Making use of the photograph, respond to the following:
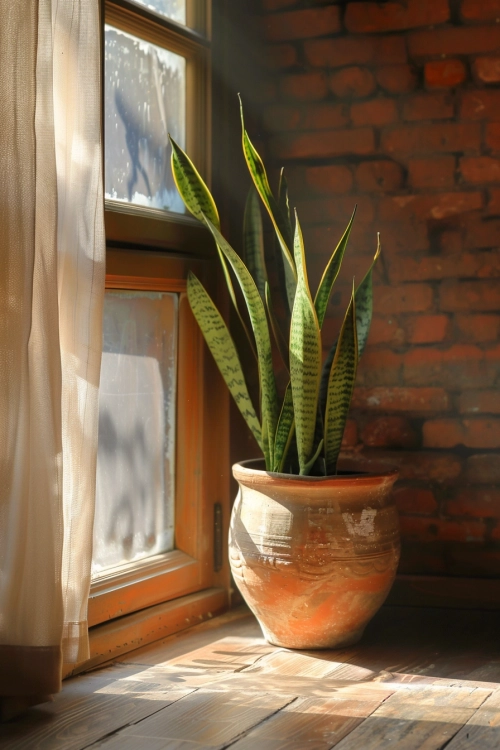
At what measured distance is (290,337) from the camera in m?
2.07

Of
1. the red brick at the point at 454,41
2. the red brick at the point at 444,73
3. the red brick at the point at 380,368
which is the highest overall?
the red brick at the point at 454,41

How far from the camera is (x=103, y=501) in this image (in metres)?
2.17

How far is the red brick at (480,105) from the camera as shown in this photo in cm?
246

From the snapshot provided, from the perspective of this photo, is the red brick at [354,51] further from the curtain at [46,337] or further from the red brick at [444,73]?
the curtain at [46,337]

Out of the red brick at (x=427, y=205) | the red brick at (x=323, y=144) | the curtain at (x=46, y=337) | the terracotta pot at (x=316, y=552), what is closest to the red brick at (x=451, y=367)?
the red brick at (x=427, y=205)

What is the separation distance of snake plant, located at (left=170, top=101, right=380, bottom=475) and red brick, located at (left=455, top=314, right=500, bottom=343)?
348 mm

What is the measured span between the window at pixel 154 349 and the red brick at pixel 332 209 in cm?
32

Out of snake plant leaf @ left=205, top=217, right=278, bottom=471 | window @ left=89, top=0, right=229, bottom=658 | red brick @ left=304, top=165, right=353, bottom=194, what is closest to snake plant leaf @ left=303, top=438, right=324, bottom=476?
snake plant leaf @ left=205, top=217, right=278, bottom=471

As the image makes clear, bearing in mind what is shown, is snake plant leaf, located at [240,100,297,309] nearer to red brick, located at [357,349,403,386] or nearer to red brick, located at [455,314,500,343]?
red brick, located at [357,349,403,386]

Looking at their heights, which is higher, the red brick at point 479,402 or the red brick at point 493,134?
the red brick at point 493,134

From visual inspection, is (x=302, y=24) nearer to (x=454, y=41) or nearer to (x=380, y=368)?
(x=454, y=41)

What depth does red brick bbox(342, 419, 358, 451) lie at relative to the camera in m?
2.59

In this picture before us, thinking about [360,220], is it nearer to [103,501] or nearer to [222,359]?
[222,359]

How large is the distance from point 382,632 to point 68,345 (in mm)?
1112
